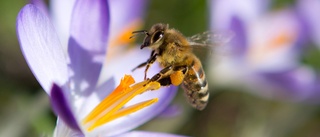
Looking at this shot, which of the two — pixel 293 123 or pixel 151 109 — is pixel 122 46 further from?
pixel 293 123

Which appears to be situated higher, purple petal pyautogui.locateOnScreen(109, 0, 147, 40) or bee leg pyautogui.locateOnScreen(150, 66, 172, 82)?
purple petal pyautogui.locateOnScreen(109, 0, 147, 40)

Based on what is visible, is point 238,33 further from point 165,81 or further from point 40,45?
point 40,45

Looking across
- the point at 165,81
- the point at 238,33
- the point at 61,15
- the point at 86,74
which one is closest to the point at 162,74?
the point at 165,81

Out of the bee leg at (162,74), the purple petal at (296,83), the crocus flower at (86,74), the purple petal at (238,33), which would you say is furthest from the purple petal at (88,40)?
the purple petal at (296,83)

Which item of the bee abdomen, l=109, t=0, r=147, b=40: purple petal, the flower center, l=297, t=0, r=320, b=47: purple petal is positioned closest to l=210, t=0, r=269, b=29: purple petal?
l=297, t=0, r=320, b=47: purple petal

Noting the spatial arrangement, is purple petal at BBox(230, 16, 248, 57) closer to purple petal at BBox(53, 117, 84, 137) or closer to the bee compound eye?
the bee compound eye

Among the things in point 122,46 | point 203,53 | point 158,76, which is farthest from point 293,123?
point 158,76
